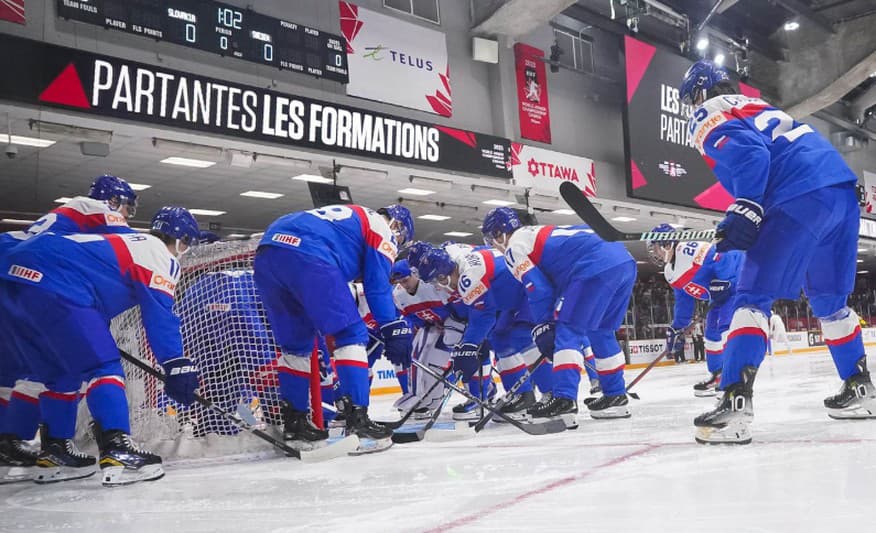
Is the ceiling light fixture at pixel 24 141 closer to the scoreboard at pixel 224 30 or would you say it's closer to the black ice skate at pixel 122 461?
the scoreboard at pixel 224 30

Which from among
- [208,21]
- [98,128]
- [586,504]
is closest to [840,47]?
[208,21]

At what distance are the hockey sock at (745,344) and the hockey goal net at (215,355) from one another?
1905 millimetres

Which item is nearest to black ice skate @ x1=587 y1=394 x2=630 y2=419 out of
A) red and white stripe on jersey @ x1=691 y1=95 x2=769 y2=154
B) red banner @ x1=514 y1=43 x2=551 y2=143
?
red and white stripe on jersey @ x1=691 y1=95 x2=769 y2=154

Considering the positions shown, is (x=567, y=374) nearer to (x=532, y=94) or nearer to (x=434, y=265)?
(x=434, y=265)

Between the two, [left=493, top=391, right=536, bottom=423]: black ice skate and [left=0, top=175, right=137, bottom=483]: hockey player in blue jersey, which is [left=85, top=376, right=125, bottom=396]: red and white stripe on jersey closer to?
[left=0, top=175, right=137, bottom=483]: hockey player in blue jersey

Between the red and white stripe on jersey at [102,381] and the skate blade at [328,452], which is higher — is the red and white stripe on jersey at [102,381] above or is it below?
above

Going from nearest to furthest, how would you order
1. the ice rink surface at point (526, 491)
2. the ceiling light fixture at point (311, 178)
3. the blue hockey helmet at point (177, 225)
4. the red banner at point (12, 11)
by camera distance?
the ice rink surface at point (526, 491), the blue hockey helmet at point (177, 225), the red banner at point (12, 11), the ceiling light fixture at point (311, 178)

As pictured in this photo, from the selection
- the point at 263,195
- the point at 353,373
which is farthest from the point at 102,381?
the point at 263,195

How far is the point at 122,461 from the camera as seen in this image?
8.44 feet

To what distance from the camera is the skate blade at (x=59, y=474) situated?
110 inches

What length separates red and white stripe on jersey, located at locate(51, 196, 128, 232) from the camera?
333 cm

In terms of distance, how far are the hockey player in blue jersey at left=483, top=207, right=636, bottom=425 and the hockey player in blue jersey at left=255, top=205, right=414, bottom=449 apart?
873 millimetres

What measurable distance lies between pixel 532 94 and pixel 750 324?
1025 cm

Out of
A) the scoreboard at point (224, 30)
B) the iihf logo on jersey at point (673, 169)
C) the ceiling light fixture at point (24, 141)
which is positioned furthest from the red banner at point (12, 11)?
the iihf logo on jersey at point (673, 169)
